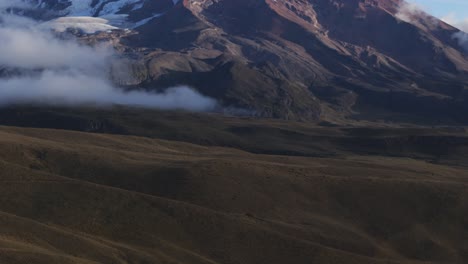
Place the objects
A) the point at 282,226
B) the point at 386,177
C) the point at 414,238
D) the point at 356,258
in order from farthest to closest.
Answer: the point at 386,177 < the point at 414,238 < the point at 282,226 < the point at 356,258

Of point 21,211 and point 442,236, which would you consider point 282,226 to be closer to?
point 442,236

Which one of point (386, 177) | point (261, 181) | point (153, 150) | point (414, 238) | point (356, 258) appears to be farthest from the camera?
point (153, 150)

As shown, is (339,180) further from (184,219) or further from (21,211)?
(21,211)

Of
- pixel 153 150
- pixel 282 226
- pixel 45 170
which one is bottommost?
pixel 153 150

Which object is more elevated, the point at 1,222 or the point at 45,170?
the point at 1,222

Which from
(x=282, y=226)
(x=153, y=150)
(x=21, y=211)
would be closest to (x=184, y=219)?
(x=282, y=226)

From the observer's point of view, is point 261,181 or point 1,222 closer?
point 1,222
